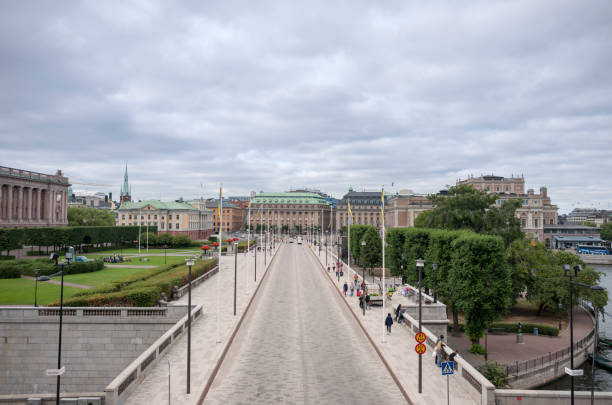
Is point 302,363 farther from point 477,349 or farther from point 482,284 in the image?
point 477,349

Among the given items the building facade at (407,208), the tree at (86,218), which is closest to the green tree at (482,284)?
the tree at (86,218)


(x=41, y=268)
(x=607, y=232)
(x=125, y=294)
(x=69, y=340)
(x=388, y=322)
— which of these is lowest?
(x=69, y=340)

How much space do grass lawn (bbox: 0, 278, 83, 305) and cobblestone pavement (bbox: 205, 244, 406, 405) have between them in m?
18.5

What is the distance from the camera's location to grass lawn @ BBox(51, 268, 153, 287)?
151ft

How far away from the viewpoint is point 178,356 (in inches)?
880

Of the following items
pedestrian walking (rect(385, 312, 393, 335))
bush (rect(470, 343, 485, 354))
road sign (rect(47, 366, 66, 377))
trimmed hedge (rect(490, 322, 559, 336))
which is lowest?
trimmed hedge (rect(490, 322, 559, 336))

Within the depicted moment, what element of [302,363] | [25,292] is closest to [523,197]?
[302,363]

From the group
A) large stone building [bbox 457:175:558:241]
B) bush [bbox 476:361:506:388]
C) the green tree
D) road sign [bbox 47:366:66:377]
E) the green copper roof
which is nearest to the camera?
road sign [bbox 47:366:66:377]

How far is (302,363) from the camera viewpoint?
72.8 feet

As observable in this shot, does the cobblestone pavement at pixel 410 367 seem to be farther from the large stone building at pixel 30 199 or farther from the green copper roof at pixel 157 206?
the green copper roof at pixel 157 206

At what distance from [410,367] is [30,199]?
115 m

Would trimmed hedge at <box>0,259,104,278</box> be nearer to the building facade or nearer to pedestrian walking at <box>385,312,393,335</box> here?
pedestrian walking at <box>385,312,393,335</box>

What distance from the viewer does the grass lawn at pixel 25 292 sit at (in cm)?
3472

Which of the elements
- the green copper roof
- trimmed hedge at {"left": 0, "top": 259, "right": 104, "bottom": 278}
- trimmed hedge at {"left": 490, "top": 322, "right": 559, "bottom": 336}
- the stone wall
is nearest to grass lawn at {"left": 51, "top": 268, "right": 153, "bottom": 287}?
trimmed hedge at {"left": 0, "top": 259, "right": 104, "bottom": 278}
